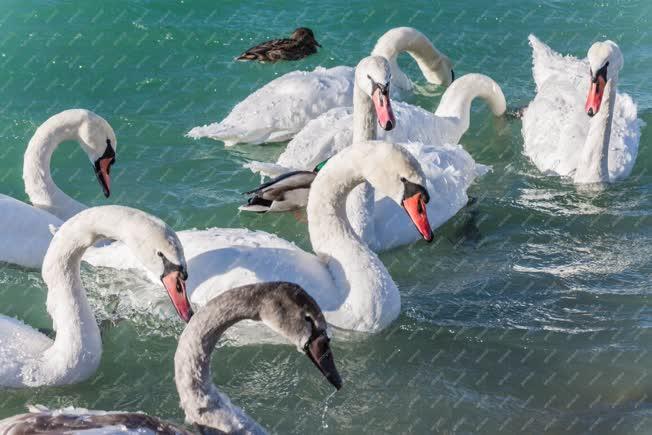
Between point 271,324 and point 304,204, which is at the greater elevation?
point 271,324

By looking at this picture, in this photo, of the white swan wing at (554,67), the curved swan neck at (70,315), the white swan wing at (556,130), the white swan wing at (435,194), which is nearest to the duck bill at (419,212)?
the white swan wing at (435,194)

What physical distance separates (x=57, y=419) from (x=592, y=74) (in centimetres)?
591

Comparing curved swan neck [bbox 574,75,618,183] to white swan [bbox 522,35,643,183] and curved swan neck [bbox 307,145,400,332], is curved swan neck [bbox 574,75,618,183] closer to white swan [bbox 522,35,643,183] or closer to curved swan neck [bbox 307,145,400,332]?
white swan [bbox 522,35,643,183]

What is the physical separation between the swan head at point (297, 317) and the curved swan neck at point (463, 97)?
5.31 m

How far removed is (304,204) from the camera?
923cm

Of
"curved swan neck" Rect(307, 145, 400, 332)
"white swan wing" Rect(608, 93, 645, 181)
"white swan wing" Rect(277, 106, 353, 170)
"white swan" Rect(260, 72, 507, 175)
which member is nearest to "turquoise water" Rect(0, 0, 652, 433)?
"white swan wing" Rect(608, 93, 645, 181)

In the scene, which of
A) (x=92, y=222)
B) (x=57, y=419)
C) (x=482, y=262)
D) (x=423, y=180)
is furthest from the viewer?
(x=482, y=262)

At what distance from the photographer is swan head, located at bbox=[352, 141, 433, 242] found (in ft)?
24.0

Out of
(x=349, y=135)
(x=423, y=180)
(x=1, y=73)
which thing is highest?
(x=423, y=180)

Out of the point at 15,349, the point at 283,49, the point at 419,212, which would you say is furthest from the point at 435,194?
the point at 283,49

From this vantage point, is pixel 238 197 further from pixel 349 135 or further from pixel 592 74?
pixel 592 74

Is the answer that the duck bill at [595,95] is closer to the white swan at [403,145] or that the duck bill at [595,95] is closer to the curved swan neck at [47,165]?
the white swan at [403,145]

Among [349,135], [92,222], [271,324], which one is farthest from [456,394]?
[349,135]

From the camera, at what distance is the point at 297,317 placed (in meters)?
5.67
